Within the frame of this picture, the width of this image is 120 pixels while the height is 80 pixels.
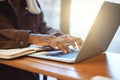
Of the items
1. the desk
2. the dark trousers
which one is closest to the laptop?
the desk

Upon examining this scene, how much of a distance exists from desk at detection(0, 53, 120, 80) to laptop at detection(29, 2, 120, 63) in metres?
0.03

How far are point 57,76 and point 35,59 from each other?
0.20 m

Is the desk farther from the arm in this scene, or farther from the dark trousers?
the dark trousers

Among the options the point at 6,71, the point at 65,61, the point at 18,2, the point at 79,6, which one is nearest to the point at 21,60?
the point at 65,61

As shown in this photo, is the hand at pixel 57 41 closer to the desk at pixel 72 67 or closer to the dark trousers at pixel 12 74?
the desk at pixel 72 67

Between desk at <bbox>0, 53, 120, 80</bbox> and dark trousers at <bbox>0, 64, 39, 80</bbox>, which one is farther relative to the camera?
dark trousers at <bbox>0, 64, 39, 80</bbox>

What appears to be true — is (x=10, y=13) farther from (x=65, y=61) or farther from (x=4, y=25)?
(x=65, y=61)

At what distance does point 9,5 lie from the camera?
1173mm

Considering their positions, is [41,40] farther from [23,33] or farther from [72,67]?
[72,67]

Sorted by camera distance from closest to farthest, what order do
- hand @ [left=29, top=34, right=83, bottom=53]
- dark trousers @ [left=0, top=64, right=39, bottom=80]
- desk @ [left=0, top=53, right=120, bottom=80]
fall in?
1. desk @ [left=0, top=53, right=120, bottom=80]
2. hand @ [left=29, top=34, right=83, bottom=53]
3. dark trousers @ [left=0, top=64, right=39, bottom=80]

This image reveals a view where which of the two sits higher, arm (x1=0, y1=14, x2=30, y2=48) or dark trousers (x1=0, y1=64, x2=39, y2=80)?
arm (x1=0, y1=14, x2=30, y2=48)

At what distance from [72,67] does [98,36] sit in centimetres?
17

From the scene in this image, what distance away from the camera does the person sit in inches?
38.8

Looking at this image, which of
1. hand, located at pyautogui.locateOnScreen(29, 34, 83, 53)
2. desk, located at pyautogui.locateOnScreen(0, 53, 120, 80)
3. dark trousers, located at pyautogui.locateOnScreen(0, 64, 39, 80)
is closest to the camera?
desk, located at pyautogui.locateOnScreen(0, 53, 120, 80)
